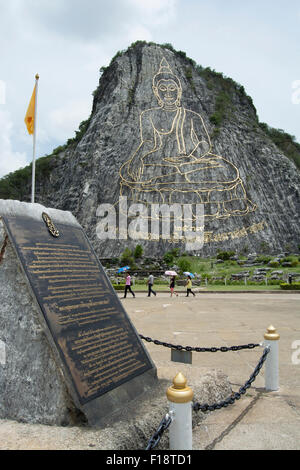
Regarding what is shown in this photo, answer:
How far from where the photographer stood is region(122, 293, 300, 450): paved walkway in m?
2.50

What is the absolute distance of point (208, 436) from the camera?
2510 mm

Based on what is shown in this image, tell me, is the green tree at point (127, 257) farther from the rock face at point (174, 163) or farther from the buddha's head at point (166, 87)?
the buddha's head at point (166, 87)

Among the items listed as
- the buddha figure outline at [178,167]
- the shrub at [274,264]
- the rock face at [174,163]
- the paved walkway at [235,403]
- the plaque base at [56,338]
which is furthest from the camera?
the buddha figure outline at [178,167]

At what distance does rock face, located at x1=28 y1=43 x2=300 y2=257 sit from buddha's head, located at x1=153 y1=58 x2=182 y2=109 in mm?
107

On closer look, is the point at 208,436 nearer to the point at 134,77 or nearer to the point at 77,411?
the point at 77,411

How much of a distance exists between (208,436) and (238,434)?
0.22 meters

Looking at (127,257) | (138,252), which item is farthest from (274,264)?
(127,257)

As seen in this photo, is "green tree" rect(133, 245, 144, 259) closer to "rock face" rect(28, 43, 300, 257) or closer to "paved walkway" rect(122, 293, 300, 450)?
"rock face" rect(28, 43, 300, 257)

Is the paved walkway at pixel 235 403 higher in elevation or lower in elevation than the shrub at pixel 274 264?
lower

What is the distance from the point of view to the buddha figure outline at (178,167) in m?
30.5

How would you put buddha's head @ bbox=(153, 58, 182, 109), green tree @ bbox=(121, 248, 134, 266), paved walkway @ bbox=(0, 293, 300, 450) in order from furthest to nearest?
buddha's head @ bbox=(153, 58, 182, 109), green tree @ bbox=(121, 248, 134, 266), paved walkway @ bbox=(0, 293, 300, 450)

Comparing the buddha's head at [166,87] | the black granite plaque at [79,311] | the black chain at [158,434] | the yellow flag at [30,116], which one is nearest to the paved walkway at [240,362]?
the black chain at [158,434]

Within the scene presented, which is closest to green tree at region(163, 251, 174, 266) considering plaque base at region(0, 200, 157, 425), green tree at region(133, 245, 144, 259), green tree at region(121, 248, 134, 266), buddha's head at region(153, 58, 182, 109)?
green tree at region(133, 245, 144, 259)

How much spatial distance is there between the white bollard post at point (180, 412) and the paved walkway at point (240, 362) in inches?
20.2
